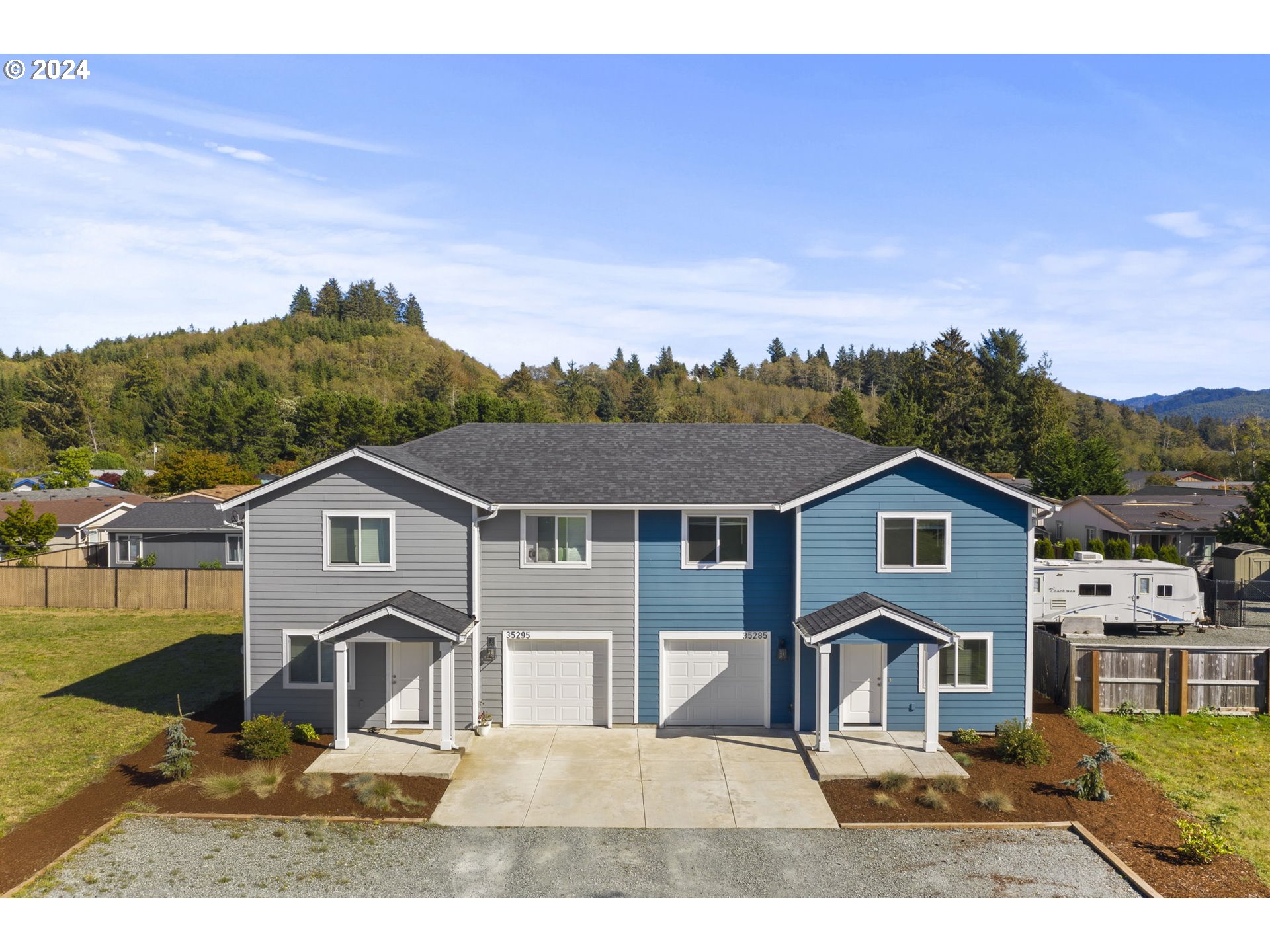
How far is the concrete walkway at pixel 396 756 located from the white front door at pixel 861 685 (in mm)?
7746

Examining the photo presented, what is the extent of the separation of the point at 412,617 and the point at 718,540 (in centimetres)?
636

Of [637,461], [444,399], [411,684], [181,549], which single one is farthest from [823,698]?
[444,399]

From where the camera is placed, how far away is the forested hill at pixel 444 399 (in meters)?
69.6

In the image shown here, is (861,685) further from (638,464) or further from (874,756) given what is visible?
(638,464)

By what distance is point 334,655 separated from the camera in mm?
16734

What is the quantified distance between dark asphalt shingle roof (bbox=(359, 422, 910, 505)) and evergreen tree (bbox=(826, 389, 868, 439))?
49.8 m

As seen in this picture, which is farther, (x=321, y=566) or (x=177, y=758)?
(x=321, y=566)

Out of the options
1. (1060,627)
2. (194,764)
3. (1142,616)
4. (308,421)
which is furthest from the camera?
(308,421)

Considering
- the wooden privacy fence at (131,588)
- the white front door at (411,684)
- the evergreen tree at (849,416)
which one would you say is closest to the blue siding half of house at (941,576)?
the white front door at (411,684)

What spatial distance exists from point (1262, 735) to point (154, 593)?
1340 inches

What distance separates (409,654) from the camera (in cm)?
1711

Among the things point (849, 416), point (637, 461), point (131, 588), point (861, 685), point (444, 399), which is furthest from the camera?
point (444, 399)

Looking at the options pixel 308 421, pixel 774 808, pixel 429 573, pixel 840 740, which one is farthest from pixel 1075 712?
pixel 308 421

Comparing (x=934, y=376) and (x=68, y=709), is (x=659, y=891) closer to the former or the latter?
(x=68, y=709)
